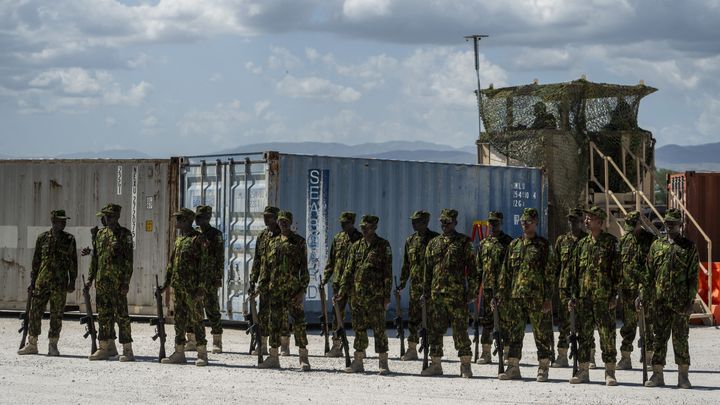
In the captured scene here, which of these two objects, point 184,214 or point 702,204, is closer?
point 184,214

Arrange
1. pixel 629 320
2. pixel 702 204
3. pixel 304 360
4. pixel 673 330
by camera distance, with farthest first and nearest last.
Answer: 1. pixel 702 204
2. pixel 629 320
3. pixel 304 360
4. pixel 673 330

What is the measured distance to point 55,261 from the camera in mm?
15375

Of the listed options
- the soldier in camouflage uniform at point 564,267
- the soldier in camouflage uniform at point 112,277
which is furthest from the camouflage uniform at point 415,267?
the soldier in camouflage uniform at point 112,277

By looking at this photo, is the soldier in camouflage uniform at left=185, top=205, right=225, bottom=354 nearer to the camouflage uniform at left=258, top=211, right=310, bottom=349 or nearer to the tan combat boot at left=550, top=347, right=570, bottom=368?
the camouflage uniform at left=258, top=211, right=310, bottom=349

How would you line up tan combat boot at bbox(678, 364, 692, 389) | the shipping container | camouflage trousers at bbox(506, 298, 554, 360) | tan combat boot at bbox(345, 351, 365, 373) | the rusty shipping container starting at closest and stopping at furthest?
1. tan combat boot at bbox(678, 364, 692, 389)
2. camouflage trousers at bbox(506, 298, 554, 360)
3. tan combat boot at bbox(345, 351, 365, 373)
4. the shipping container
5. the rusty shipping container

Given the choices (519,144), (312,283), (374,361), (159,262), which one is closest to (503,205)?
(519,144)

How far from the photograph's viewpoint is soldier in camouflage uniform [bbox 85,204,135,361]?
48.4 ft

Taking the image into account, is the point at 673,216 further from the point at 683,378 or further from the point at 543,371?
the point at 543,371

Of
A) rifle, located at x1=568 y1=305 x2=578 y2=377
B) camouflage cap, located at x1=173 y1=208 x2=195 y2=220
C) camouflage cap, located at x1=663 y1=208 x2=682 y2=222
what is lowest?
rifle, located at x1=568 y1=305 x2=578 y2=377

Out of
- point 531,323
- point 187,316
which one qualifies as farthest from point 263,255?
point 531,323

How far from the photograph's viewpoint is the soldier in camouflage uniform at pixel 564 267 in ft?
43.5

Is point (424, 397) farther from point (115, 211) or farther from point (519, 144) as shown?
point (519, 144)

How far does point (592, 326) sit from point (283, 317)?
3496 mm

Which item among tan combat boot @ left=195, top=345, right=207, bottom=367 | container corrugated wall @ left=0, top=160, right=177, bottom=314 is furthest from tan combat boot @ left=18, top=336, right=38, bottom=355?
container corrugated wall @ left=0, top=160, right=177, bottom=314
